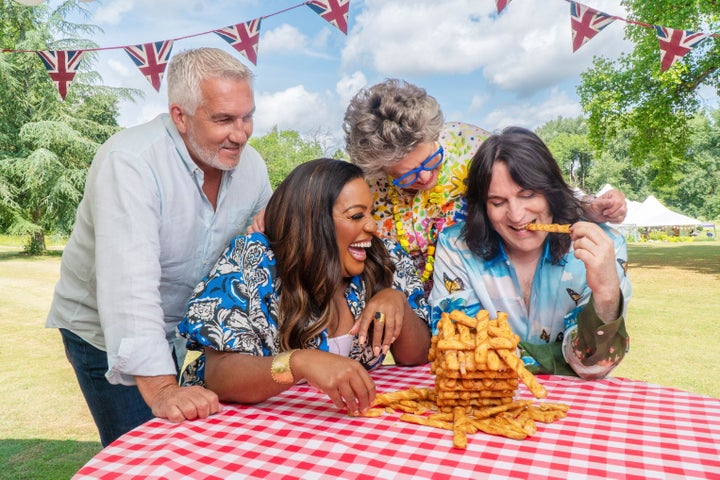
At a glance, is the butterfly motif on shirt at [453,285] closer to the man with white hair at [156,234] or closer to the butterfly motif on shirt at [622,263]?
the butterfly motif on shirt at [622,263]

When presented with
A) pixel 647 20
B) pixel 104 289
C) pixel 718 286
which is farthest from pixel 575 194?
pixel 647 20

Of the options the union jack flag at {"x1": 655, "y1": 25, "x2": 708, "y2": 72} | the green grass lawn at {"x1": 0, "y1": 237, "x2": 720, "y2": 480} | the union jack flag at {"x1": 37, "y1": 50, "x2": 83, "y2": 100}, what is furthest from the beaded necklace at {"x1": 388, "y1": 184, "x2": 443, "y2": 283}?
the union jack flag at {"x1": 655, "y1": 25, "x2": 708, "y2": 72}

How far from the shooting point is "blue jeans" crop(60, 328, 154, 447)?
2674mm

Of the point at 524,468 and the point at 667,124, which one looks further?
the point at 667,124

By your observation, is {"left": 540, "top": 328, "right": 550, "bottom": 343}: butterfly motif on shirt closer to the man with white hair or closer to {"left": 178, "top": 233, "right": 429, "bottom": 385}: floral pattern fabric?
{"left": 178, "top": 233, "right": 429, "bottom": 385}: floral pattern fabric

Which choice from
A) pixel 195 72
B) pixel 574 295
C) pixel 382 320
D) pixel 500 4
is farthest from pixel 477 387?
pixel 500 4

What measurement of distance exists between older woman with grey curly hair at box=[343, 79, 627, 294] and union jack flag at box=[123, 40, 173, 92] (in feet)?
9.88

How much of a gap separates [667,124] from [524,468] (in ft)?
63.9

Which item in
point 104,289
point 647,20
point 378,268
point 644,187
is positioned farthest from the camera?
point 644,187

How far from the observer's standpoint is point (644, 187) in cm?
5372

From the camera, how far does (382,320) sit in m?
2.19

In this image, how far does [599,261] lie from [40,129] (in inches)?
1057

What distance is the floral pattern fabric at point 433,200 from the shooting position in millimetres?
3010

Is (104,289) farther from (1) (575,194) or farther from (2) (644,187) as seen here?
(2) (644,187)
